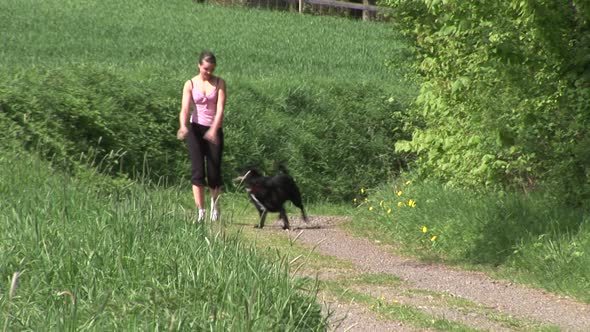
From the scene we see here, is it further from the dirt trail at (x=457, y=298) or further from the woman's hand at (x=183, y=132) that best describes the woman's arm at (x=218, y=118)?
the dirt trail at (x=457, y=298)

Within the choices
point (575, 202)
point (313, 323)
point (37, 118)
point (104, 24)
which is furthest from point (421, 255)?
point (104, 24)

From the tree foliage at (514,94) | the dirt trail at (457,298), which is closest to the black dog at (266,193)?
the dirt trail at (457,298)

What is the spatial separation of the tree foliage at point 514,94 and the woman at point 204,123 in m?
2.20

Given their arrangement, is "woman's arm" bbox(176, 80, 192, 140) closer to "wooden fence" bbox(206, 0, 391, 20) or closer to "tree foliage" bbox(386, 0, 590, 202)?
"tree foliage" bbox(386, 0, 590, 202)

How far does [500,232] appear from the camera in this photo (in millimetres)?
12547

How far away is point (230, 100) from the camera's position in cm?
1967

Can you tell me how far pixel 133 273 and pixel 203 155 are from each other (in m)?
6.71

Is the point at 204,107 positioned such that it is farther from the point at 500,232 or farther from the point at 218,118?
the point at 500,232

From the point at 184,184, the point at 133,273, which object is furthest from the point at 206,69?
the point at 133,273

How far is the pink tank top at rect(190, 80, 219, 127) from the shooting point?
13547 mm

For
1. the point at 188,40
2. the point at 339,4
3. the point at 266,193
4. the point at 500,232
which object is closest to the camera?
the point at 500,232

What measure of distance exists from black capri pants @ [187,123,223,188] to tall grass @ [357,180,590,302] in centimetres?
208

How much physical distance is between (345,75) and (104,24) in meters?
9.35

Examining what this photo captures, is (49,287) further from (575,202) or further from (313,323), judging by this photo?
(575,202)
